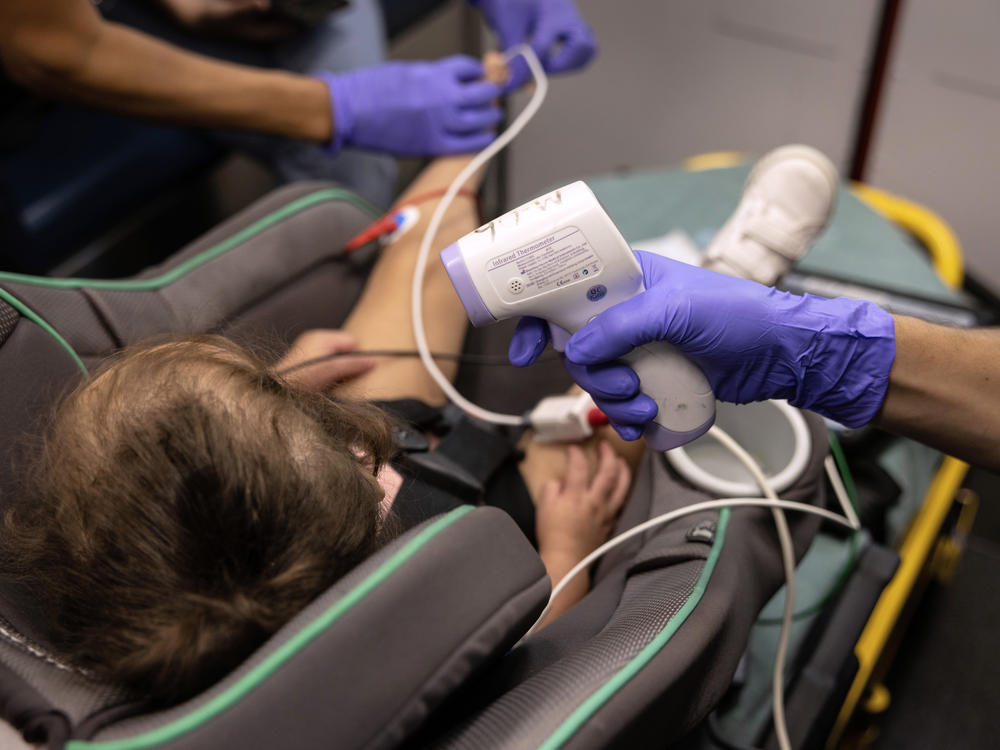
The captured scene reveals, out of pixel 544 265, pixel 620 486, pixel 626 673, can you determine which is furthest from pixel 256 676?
pixel 620 486

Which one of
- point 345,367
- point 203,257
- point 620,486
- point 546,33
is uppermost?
point 546,33

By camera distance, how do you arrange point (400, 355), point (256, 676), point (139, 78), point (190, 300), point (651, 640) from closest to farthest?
1. point (256, 676)
2. point (651, 640)
3. point (190, 300)
4. point (400, 355)
5. point (139, 78)

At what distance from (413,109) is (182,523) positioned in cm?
88

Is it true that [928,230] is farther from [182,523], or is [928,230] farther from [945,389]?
[182,523]

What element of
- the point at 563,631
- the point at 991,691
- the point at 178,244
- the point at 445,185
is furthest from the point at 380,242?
the point at 991,691

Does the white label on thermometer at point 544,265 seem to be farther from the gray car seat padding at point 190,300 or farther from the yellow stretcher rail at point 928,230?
the yellow stretcher rail at point 928,230

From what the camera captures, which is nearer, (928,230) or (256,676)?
(256,676)

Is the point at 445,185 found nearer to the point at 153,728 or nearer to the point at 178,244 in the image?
the point at 178,244

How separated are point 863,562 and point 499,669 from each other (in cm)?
50

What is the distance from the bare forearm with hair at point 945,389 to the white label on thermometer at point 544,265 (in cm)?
34

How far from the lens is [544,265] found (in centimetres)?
60

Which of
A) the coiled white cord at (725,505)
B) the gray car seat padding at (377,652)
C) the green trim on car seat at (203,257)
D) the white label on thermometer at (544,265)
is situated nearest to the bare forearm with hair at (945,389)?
the coiled white cord at (725,505)

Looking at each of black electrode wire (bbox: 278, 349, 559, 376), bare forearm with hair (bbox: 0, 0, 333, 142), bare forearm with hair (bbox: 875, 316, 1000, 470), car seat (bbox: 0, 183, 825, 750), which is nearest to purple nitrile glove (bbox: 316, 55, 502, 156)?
bare forearm with hair (bbox: 0, 0, 333, 142)

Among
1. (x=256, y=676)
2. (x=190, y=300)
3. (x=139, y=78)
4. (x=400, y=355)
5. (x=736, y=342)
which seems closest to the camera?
(x=256, y=676)
